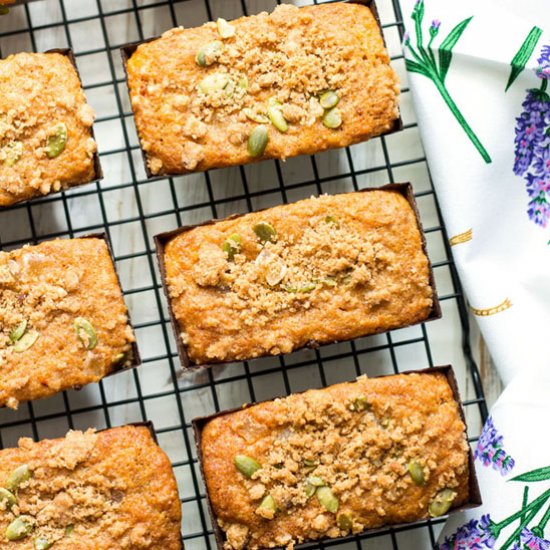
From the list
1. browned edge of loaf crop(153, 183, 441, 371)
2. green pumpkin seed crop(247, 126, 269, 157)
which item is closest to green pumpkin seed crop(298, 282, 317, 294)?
browned edge of loaf crop(153, 183, 441, 371)

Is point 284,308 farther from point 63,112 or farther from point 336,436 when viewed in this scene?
point 63,112

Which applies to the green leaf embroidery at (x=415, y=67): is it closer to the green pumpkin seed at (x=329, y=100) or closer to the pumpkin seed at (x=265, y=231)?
the green pumpkin seed at (x=329, y=100)

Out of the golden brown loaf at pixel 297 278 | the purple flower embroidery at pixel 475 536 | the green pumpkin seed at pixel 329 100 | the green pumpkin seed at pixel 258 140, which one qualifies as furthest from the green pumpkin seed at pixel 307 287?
the purple flower embroidery at pixel 475 536

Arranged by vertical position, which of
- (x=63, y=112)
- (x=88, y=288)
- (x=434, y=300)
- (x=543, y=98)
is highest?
(x=63, y=112)

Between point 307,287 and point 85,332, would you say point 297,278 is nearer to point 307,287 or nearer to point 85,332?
point 307,287

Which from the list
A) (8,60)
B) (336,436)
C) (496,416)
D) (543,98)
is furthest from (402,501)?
(8,60)
